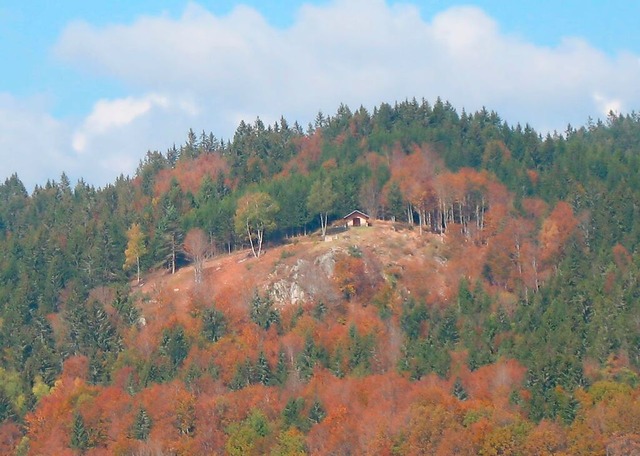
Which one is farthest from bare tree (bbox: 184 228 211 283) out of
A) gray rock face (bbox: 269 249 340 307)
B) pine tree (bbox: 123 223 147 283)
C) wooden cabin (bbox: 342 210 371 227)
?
wooden cabin (bbox: 342 210 371 227)

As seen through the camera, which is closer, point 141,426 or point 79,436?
point 141,426

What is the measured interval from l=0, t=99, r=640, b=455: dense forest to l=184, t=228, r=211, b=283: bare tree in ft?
1.02

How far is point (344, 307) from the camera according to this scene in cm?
10562

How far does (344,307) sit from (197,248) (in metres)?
18.3

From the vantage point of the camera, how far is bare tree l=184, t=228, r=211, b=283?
114 m

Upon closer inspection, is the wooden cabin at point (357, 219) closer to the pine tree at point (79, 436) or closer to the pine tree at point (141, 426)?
the pine tree at point (141, 426)

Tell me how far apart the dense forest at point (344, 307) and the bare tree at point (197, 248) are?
0.31m

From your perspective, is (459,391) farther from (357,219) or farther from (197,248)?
(197,248)

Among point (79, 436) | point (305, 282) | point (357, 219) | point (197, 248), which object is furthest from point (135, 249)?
point (79, 436)

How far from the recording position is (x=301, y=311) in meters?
105

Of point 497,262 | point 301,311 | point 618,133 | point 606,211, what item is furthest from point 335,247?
point 618,133

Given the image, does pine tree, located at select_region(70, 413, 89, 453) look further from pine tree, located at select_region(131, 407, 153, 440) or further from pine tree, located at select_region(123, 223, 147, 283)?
pine tree, located at select_region(123, 223, 147, 283)

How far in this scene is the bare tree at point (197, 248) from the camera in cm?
11419

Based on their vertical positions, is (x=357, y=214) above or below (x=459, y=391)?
above
